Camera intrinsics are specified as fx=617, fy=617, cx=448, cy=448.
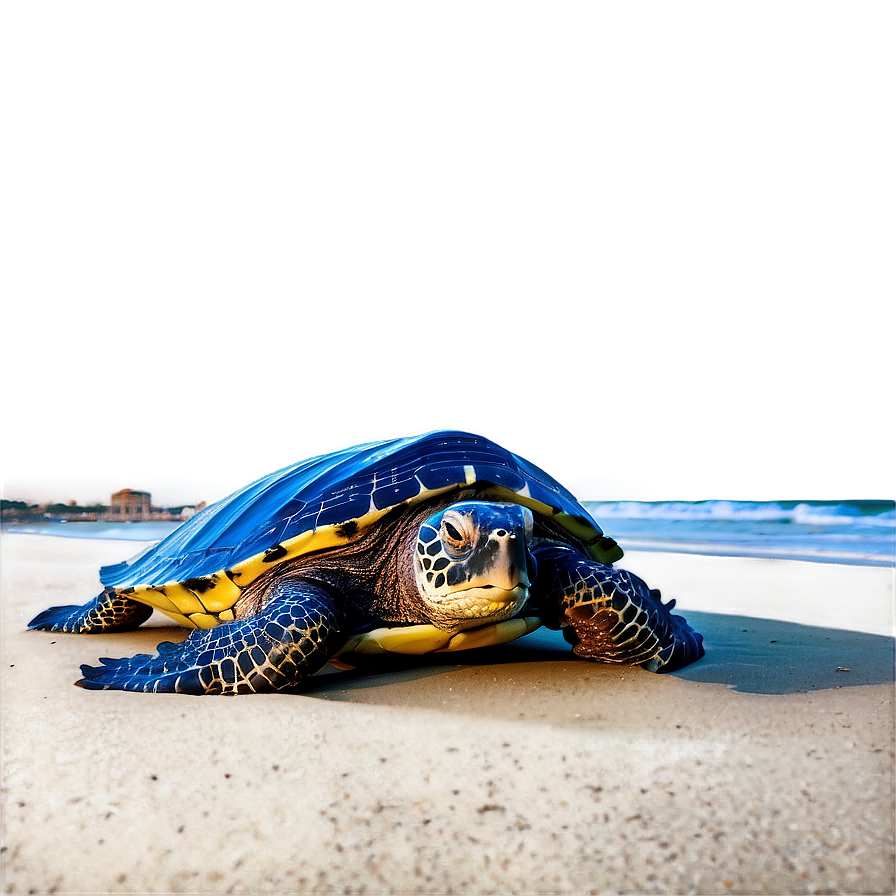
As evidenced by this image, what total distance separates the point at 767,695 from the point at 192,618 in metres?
3.71

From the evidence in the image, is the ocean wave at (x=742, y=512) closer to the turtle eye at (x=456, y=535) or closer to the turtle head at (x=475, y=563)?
the turtle head at (x=475, y=563)

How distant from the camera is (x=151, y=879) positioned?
1431mm

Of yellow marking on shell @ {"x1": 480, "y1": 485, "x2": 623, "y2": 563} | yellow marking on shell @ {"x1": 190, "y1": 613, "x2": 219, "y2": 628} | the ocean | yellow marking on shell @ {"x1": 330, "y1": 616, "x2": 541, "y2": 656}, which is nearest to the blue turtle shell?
yellow marking on shell @ {"x1": 480, "y1": 485, "x2": 623, "y2": 563}

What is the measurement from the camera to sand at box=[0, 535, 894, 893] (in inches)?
57.4


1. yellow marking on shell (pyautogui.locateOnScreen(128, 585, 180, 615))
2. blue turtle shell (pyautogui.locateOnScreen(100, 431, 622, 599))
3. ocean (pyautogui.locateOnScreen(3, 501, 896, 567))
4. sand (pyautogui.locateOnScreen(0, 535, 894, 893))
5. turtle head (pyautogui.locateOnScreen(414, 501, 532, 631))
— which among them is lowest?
ocean (pyautogui.locateOnScreen(3, 501, 896, 567))

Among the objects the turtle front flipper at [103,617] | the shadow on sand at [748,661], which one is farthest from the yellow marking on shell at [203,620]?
the shadow on sand at [748,661]

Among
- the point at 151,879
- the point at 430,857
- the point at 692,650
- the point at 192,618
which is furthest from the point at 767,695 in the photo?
the point at 192,618

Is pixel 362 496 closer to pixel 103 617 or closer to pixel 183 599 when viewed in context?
pixel 183 599

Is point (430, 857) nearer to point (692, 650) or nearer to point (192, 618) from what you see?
point (692, 650)

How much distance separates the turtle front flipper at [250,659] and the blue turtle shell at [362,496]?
60cm

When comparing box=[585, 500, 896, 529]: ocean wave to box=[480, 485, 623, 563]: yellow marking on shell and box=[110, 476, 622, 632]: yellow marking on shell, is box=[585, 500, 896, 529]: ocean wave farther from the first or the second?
box=[110, 476, 622, 632]: yellow marking on shell

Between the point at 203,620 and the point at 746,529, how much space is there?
701 inches

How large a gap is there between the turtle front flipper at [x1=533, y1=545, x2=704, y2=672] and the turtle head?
0.38m

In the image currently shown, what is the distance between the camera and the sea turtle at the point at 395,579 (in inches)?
115
